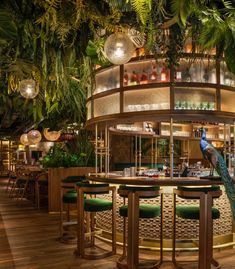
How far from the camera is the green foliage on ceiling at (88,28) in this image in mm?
1620

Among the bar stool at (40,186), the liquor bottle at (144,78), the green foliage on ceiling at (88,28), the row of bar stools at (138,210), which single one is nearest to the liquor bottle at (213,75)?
the liquor bottle at (144,78)

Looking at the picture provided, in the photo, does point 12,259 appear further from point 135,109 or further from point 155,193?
point 135,109

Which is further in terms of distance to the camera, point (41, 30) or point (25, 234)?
point (25, 234)

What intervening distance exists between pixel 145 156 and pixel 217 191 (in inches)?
316

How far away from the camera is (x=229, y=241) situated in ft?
16.6

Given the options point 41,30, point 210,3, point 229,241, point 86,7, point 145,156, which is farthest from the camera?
point 145,156

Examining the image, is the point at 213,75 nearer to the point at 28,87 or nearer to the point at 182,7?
the point at 28,87

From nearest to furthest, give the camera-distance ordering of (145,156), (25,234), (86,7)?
1. (86,7)
2. (25,234)
3. (145,156)

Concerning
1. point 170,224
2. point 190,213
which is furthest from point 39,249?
point 190,213

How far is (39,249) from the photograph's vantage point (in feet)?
16.1

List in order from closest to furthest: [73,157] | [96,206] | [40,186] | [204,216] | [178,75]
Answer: [204,216]
[96,206]
[178,75]
[73,157]
[40,186]

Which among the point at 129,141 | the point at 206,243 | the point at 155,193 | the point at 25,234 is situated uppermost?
the point at 129,141

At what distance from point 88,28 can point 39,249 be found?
356 centimetres

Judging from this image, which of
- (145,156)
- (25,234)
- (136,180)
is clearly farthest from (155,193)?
(145,156)
